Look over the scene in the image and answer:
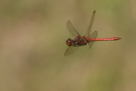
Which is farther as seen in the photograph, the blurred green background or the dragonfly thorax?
the blurred green background

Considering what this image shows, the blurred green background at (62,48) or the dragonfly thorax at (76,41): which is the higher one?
the dragonfly thorax at (76,41)

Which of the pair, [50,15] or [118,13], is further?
[50,15]

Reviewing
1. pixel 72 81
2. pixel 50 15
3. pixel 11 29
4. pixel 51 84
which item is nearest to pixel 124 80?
pixel 72 81

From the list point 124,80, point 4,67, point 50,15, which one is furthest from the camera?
point 50,15

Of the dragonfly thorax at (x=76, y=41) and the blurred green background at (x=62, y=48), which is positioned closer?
the dragonfly thorax at (x=76, y=41)

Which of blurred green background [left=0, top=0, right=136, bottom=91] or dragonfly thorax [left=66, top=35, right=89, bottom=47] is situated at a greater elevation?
dragonfly thorax [left=66, top=35, right=89, bottom=47]

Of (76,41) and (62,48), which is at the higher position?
(76,41)

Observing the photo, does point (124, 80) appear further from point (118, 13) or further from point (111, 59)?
point (118, 13)

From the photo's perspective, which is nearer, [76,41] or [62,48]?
[76,41]
